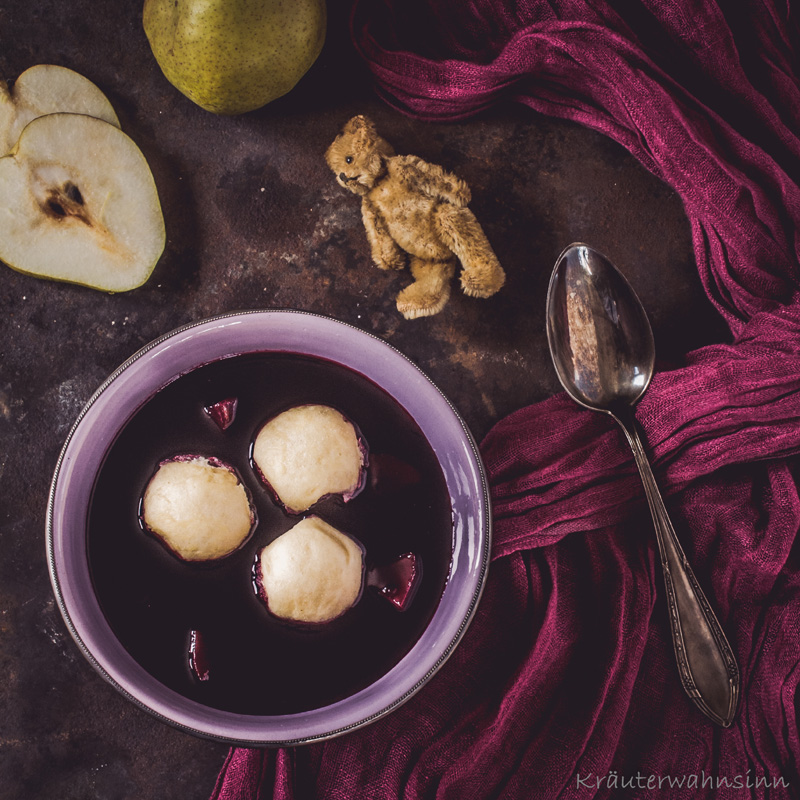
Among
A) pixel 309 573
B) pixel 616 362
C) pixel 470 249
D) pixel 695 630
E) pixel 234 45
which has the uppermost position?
pixel 234 45

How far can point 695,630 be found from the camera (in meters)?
0.88

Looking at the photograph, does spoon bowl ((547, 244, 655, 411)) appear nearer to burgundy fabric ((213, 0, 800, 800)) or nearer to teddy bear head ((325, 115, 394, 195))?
burgundy fabric ((213, 0, 800, 800))

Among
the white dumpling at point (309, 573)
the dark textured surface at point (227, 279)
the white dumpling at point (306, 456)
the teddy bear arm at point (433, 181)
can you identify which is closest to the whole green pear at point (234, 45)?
the dark textured surface at point (227, 279)

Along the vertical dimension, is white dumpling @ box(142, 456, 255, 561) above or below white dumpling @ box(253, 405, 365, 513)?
below

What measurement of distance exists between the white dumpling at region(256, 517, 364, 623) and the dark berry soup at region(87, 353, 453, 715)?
24mm

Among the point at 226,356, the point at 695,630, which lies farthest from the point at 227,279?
the point at 695,630

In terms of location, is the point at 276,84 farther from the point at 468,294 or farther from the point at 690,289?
the point at 690,289

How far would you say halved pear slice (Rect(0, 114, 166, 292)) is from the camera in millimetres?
880

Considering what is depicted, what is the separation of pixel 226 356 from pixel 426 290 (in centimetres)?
29

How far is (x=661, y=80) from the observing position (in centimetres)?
92

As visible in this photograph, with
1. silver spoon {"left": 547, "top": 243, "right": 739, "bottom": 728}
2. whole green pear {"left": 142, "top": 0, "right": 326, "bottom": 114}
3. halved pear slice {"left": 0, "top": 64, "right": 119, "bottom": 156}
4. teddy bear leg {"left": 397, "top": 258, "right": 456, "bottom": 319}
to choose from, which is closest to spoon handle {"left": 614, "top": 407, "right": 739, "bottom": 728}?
silver spoon {"left": 547, "top": 243, "right": 739, "bottom": 728}

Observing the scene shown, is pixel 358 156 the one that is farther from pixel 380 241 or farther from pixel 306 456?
pixel 306 456

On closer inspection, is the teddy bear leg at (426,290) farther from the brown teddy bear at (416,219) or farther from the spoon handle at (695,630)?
the spoon handle at (695,630)

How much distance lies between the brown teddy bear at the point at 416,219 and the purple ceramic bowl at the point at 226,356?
0.50 feet
